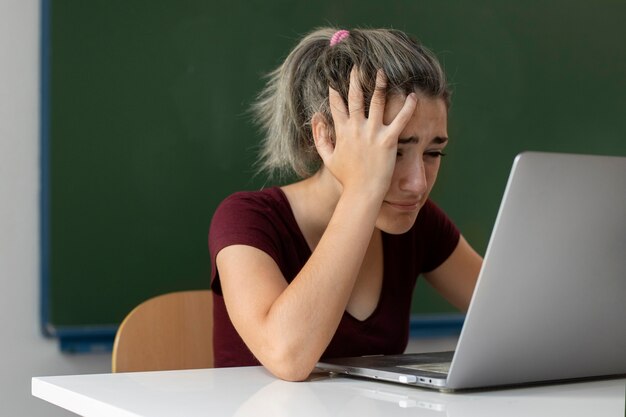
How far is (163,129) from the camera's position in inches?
84.4

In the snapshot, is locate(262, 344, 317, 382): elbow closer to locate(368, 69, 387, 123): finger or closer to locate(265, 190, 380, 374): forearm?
locate(265, 190, 380, 374): forearm

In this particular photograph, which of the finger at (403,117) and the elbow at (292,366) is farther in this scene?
the finger at (403,117)

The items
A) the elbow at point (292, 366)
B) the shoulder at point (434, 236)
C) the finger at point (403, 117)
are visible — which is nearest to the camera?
the elbow at point (292, 366)

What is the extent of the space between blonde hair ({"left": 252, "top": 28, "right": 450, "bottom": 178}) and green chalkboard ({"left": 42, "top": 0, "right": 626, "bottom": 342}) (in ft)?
1.93

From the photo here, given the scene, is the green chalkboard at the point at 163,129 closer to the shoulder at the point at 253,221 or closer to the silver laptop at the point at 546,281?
the shoulder at the point at 253,221

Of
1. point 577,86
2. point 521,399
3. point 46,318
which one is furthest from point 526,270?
point 577,86

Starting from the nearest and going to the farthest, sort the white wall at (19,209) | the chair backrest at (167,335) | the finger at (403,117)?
the finger at (403,117), the chair backrest at (167,335), the white wall at (19,209)

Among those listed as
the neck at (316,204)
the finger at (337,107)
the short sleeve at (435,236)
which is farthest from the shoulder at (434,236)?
the finger at (337,107)

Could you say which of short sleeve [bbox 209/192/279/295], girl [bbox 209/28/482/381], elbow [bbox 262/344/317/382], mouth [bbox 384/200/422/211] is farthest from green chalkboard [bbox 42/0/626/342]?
elbow [bbox 262/344/317/382]

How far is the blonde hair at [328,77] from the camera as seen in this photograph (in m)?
1.39

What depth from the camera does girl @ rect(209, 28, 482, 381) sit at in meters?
1.24

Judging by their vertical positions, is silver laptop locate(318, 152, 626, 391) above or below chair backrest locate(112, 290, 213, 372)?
above

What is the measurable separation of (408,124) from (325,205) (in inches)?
11.2

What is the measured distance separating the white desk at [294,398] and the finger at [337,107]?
397 millimetres
